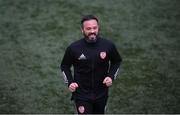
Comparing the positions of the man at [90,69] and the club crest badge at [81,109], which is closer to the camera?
the man at [90,69]

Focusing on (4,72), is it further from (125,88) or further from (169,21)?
(169,21)

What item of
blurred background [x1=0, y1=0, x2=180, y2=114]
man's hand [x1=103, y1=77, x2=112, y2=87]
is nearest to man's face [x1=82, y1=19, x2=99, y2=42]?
man's hand [x1=103, y1=77, x2=112, y2=87]

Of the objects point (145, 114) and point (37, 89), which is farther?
point (37, 89)

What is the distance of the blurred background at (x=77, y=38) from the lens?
6.12 m

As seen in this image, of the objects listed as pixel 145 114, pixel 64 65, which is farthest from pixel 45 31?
pixel 64 65

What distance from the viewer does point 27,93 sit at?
6.31 m

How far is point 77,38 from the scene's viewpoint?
795 centimetres

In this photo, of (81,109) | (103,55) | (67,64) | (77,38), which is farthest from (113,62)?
(77,38)

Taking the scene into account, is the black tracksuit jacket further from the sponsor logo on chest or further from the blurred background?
the blurred background

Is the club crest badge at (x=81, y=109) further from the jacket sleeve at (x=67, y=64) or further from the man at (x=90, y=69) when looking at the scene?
the jacket sleeve at (x=67, y=64)

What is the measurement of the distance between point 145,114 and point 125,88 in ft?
2.42

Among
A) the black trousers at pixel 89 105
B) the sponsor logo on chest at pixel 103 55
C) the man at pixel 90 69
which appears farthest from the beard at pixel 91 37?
the black trousers at pixel 89 105

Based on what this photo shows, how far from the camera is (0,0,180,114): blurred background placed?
612cm

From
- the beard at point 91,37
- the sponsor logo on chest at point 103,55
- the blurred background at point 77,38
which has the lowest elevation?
the blurred background at point 77,38
